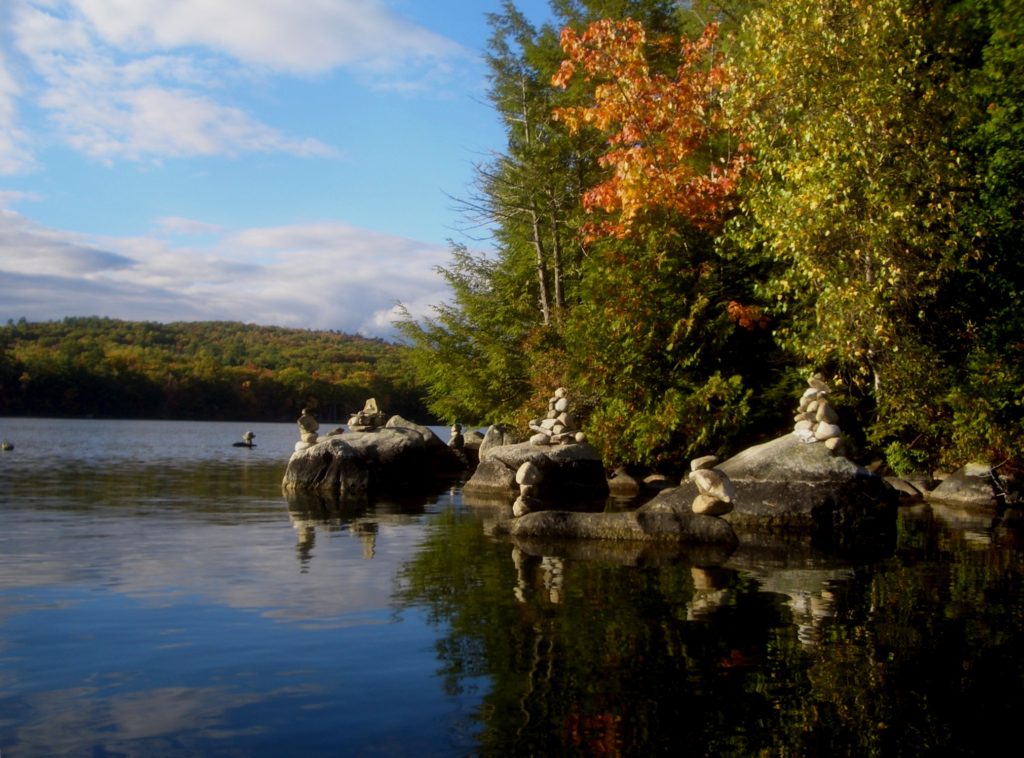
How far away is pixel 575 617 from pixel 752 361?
15.0 meters

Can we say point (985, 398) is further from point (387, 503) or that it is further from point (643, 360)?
point (387, 503)

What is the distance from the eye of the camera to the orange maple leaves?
20016 mm

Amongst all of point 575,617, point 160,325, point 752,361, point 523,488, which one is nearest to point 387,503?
point 523,488

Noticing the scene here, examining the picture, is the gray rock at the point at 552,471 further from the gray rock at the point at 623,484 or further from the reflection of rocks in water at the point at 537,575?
the reflection of rocks in water at the point at 537,575

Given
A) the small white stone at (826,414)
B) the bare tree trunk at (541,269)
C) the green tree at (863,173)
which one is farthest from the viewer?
the bare tree trunk at (541,269)

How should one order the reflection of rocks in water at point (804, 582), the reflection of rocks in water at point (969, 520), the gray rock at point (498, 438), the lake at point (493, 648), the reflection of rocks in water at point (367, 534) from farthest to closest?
the gray rock at point (498, 438) → the reflection of rocks in water at point (969, 520) → the reflection of rocks in water at point (367, 534) → the reflection of rocks in water at point (804, 582) → the lake at point (493, 648)

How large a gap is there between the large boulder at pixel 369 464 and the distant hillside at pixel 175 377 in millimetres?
48432

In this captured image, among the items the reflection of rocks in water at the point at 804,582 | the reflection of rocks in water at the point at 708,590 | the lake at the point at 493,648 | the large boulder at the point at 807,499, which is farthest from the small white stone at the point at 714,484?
the reflection of rocks in water at the point at 708,590

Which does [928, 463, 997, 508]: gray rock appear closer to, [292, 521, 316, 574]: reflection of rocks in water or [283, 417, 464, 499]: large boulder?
[283, 417, 464, 499]: large boulder

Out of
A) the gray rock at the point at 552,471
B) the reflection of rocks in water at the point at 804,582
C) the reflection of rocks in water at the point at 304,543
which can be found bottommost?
the reflection of rocks in water at the point at 804,582

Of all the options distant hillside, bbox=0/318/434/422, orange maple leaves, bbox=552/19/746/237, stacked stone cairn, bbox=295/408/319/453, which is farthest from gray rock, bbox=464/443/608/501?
distant hillside, bbox=0/318/434/422

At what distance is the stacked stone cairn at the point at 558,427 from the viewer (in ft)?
70.6

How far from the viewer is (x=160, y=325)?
10019 centimetres

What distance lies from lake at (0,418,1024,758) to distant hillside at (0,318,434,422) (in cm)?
6295
